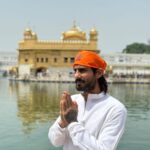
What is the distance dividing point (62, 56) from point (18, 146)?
167 feet

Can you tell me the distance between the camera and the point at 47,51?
59344 millimetres

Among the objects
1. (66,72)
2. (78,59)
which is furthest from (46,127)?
(66,72)

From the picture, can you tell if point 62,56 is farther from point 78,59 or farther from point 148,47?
point 78,59

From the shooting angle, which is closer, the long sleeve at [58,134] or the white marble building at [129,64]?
the long sleeve at [58,134]

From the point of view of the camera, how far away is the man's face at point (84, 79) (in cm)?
254

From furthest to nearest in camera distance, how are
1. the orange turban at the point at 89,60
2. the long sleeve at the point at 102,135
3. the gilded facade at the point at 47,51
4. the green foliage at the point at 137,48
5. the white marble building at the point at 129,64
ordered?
the green foliage at the point at 137,48
the white marble building at the point at 129,64
the gilded facade at the point at 47,51
the orange turban at the point at 89,60
the long sleeve at the point at 102,135

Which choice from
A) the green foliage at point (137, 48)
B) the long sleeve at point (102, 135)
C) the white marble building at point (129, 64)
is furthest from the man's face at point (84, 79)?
the green foliage at point (137, 48)

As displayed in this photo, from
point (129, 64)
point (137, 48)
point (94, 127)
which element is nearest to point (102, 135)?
point (94, 127)

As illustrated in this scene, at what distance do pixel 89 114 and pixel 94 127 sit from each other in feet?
0.29

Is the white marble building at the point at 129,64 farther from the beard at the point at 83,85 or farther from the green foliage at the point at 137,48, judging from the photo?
the beard at the point at 83,85

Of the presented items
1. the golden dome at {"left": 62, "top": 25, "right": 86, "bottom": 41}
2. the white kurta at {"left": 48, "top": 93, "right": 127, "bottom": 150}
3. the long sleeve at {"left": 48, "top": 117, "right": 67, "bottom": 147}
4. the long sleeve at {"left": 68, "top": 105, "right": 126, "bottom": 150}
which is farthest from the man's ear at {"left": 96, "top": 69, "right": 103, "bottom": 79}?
the golden dome at {"left": 62, "top": 25, "right": 86, "bottom": 41}

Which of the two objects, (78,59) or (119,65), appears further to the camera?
(119,65)

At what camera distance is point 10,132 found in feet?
32.2

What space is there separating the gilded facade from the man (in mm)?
56081
